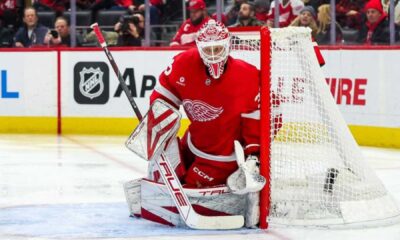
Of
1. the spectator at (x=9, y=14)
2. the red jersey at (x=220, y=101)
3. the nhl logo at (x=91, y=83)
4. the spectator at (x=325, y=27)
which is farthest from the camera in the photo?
the spectator at (x=9, y=14)

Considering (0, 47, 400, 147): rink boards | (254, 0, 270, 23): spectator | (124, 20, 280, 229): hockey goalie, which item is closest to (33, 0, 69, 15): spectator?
(0, 47, 400, 147): rink boards

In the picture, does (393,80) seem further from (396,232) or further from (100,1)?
(396,232)

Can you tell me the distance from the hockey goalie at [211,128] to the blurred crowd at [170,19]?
4653 mm

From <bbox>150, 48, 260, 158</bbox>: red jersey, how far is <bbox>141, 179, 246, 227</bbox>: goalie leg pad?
208mm

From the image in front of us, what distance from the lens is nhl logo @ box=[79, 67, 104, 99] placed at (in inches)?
432

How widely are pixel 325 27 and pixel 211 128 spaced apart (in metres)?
5.02

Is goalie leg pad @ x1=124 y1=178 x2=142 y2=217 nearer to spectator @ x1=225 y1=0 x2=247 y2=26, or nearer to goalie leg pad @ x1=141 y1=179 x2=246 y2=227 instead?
goalie leg pad @ x1=141 y1=179 x2=246 y2=227

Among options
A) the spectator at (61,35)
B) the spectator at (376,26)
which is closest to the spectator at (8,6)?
the spectator at (61,35)

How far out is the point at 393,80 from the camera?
383 inches

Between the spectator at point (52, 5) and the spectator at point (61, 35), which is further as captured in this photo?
the spectator at point (52, 5)

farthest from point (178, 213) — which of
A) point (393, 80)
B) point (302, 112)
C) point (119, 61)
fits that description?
point (119, 61)

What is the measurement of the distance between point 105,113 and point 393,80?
9.41 feet

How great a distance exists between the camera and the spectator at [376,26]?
10.1 m

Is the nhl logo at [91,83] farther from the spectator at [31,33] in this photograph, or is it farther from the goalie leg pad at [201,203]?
the goalie leg pad at [201,203]
